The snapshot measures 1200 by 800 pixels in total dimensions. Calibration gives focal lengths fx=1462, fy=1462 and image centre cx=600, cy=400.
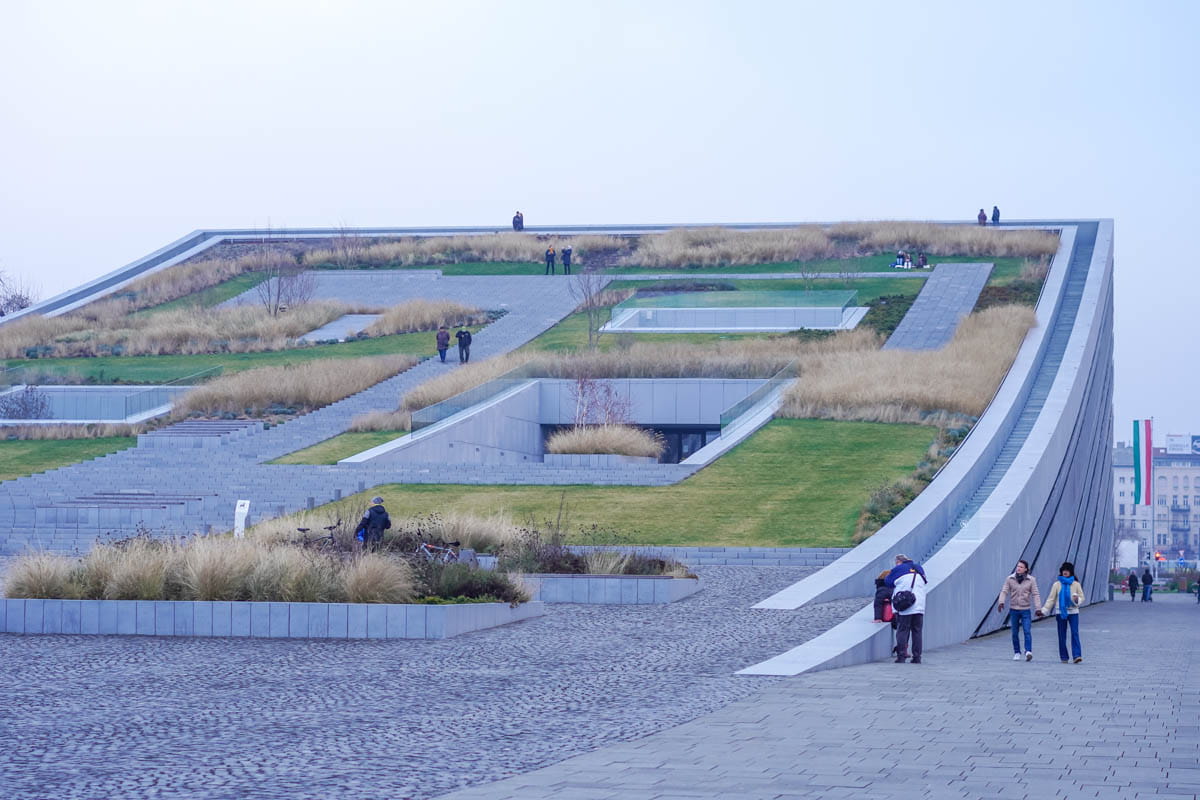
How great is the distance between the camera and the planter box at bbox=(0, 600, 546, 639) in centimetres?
1339

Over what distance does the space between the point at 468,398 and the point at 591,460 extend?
4153 mm

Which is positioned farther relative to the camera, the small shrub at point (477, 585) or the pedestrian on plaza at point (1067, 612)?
the small shrub at point (477, 585)

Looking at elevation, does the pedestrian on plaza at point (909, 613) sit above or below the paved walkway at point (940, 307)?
below

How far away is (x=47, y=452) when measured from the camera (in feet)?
96.2

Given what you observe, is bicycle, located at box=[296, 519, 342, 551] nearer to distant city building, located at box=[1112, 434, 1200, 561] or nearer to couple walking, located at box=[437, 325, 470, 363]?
couple walking, located at box=[437, 325, 470, 363]

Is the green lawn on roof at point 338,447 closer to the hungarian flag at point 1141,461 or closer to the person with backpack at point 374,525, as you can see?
the person with backpack at point 374,525

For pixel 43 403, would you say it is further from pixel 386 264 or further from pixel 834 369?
pixel 386 264

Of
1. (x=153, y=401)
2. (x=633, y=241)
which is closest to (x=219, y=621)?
(x=153, y=401)

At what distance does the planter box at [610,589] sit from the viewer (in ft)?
53.8

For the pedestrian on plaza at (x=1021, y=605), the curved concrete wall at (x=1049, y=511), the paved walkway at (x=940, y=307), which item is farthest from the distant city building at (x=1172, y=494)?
the pedestrian on plaza at (x=1021, y=605)

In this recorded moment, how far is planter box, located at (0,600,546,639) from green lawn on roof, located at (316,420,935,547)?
6.18m

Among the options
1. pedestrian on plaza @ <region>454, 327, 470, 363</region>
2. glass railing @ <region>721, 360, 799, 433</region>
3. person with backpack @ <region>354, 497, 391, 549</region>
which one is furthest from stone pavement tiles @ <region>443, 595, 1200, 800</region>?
pedestrian on plaza @ <region>454, 327, 470, 363</region>

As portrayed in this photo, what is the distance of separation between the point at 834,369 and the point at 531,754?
80.4 ft

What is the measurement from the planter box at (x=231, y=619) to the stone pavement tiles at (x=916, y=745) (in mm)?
3961
